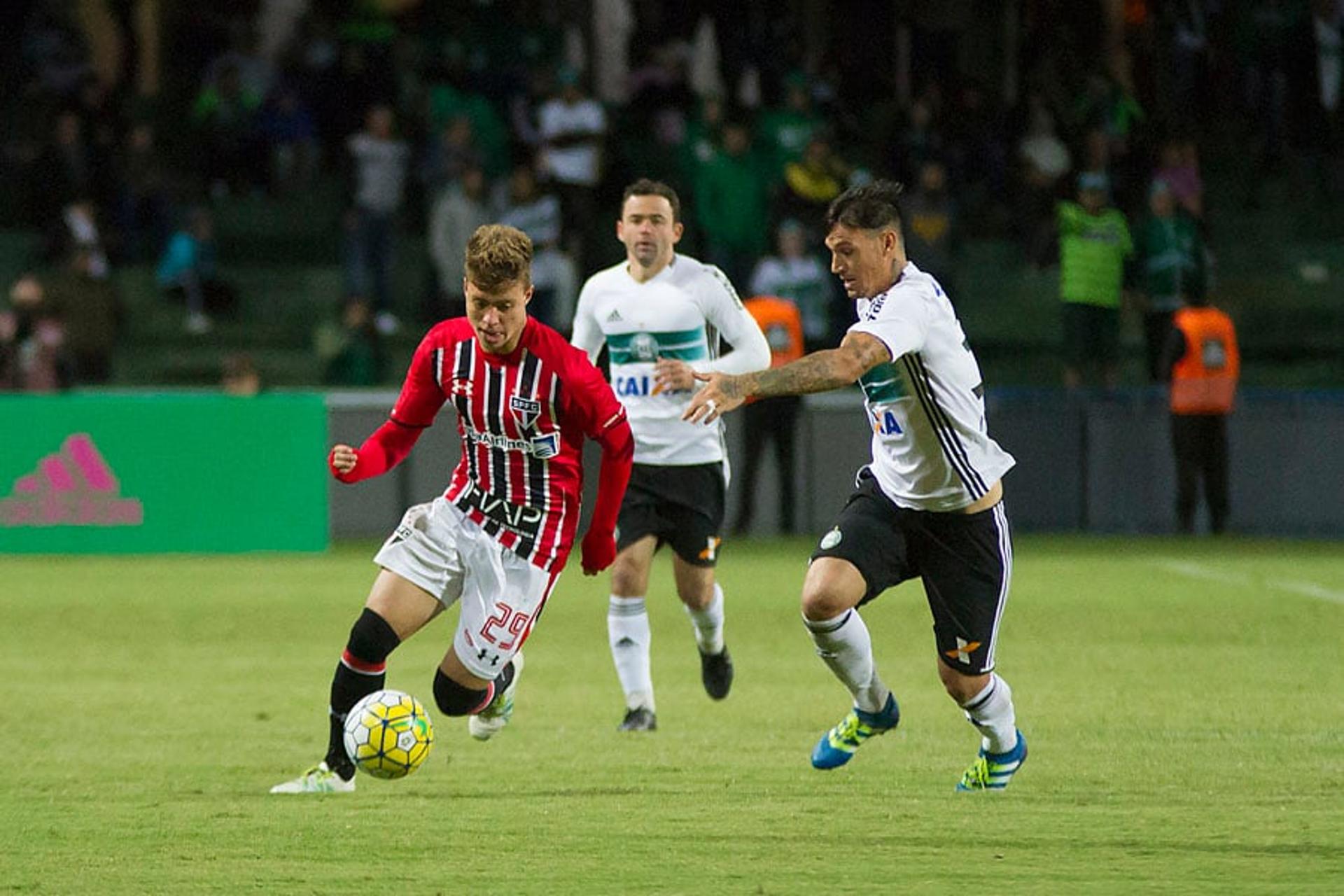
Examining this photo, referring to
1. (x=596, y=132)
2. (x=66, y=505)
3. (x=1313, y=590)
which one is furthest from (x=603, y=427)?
(x=596, y=132)

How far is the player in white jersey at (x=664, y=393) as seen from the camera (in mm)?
9727

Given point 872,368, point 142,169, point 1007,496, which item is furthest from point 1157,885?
point 142,169

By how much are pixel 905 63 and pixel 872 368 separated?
16070 mm

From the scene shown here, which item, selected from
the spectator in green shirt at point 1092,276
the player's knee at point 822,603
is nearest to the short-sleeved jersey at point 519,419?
the player's knee at point 822,603

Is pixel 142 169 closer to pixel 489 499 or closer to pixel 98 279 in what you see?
pixel 98 279

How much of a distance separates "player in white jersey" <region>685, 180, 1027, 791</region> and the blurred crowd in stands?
38.6 ft

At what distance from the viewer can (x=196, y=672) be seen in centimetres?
1159

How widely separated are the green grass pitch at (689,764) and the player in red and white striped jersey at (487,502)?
17.2 inches

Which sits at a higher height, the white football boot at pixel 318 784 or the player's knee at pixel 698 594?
the player's knee at pixel 698 594

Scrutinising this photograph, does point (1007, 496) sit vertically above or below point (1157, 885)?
below

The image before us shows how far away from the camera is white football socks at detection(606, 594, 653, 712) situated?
9.48 m

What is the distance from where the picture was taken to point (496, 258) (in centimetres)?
732

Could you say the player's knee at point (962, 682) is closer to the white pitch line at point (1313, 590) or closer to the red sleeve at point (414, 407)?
the red sleeve at point (414, 407)

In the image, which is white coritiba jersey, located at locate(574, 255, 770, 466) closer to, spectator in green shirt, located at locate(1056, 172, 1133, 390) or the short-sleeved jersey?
the short-sleeved jersey
